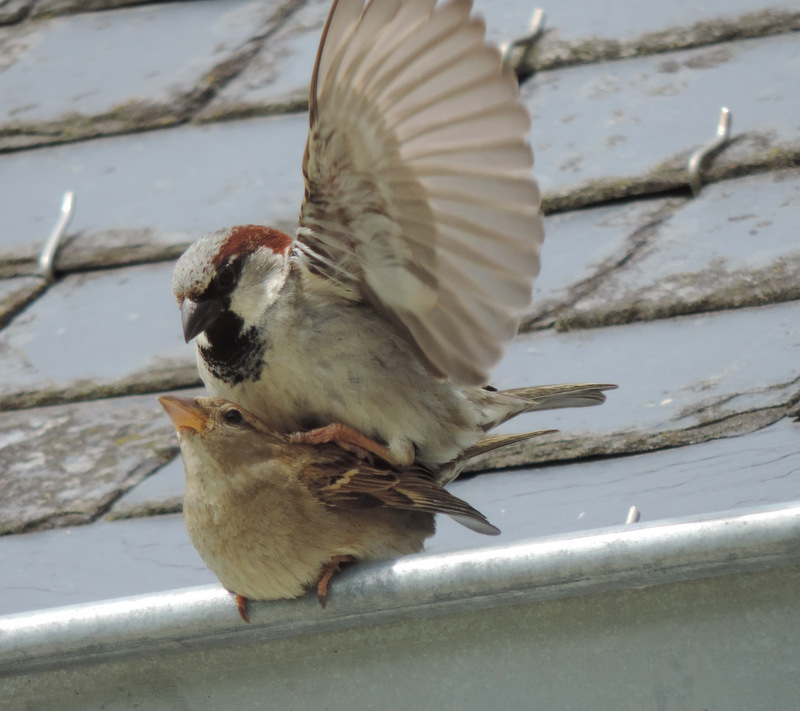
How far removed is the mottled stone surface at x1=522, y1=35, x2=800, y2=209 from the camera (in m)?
2.85

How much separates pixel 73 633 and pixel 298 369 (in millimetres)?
599

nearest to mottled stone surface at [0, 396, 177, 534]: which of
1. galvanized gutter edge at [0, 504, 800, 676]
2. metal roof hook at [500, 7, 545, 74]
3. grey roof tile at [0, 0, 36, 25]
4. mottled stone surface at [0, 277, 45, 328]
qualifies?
mottled stone surface at [0, 277, 45, 328]

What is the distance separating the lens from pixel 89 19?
4.34m

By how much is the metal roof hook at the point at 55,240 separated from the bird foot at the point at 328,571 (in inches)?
69.5

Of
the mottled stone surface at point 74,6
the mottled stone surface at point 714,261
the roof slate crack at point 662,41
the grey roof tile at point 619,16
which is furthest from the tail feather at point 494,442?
the mottled stone surface at point 74,6

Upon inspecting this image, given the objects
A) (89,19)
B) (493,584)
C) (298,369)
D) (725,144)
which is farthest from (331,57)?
(89,19)

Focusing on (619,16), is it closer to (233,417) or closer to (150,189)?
(150,189)

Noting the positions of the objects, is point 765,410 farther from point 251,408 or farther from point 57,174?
point 57,174

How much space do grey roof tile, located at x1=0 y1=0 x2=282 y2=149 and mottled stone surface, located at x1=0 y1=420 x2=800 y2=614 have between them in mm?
1814

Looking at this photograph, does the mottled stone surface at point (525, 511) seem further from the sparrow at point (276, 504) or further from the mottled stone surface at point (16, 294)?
the mottled stone surface at point (16, 294)

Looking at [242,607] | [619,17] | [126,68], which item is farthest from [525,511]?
[126,68]

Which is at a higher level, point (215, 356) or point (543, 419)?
point (215, 356)

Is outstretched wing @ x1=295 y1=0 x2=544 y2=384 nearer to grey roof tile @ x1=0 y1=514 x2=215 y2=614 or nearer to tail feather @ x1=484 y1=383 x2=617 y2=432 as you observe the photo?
tail feather @ x1=484 y1=383 x2=617 y2=432

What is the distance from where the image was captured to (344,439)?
6.15 feet
